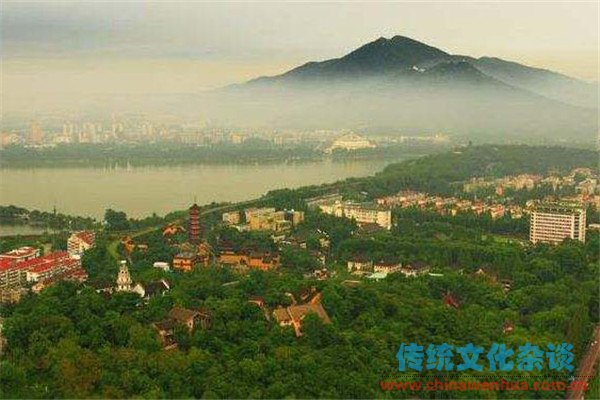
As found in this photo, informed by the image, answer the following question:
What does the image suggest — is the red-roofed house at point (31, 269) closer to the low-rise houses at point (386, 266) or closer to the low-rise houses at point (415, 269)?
the low-rise houses at point (386, 266)

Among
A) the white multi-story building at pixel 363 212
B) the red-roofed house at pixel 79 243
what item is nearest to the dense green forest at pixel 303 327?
the red-roofed house at pixel 79 243

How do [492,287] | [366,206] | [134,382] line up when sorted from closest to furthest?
[134,382] < [492,287] < [366,206]

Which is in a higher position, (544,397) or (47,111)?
(47,111)

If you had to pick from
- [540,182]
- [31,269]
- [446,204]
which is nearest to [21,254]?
[31,269]

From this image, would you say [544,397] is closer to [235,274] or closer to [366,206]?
[235,274]

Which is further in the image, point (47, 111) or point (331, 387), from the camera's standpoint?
point (47, 111)

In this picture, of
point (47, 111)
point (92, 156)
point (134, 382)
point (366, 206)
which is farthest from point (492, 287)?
point (47, 111)
